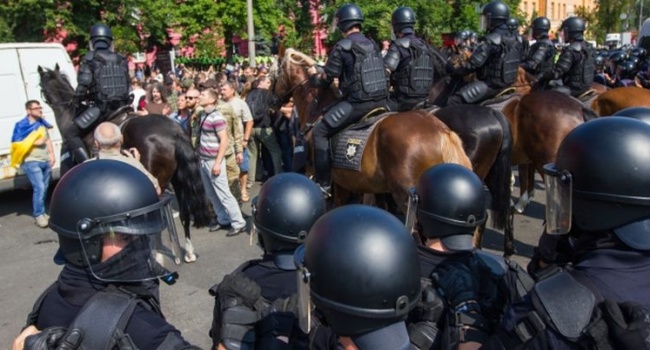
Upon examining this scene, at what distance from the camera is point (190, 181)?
21.0ft

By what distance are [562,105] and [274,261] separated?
4849mm

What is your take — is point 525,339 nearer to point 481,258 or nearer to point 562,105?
point 481,258

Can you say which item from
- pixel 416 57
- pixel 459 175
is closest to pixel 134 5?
pixel 416 57

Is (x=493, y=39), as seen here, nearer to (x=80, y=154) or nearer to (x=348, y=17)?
(x=348, y=17)

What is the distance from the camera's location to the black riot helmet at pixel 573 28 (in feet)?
26.9

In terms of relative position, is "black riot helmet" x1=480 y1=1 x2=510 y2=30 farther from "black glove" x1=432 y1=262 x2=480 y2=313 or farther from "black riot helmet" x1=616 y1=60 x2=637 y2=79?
"black riot helmet" x1=616 y1=60 x2=637 y2=79

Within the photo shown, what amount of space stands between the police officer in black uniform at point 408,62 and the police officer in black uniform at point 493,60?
2.20 feet

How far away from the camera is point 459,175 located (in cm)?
272

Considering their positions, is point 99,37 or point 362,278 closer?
point 362,278

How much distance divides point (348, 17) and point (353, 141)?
126 centimetres

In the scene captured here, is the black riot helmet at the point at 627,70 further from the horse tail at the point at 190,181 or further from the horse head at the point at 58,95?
the horse head at the point at 58,95

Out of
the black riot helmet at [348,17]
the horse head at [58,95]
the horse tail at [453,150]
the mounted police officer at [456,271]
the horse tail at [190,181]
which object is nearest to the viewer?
the mounted police officer at [456,271]

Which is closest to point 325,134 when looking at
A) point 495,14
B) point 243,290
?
point 495,14

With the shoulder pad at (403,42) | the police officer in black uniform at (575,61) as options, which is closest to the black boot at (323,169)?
the shoulder pad at (403,42)
